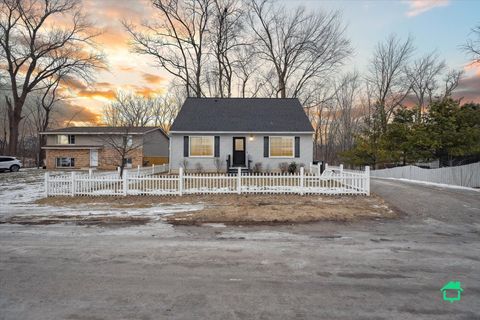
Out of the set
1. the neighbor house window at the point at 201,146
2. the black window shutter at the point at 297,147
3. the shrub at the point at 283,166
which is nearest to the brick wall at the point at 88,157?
the neighbor house window at the point at 201,146

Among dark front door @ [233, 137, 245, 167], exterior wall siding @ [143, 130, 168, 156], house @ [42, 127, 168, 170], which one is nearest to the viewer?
dark front door @ [233, 137, 245, 167]

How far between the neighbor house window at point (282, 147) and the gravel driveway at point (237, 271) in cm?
1258

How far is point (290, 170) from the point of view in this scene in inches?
747

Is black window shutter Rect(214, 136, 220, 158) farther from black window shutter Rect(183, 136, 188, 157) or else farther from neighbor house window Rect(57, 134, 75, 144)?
neighbor house window Rect(57, 134, 75, 144)

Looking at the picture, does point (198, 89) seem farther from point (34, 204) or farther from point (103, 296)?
point (103, 296)

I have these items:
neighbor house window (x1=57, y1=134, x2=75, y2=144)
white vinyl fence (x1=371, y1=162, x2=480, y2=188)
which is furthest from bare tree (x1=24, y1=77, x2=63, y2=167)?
white vinyl fence (x1=371, y1=162, x2=480, y2=188)

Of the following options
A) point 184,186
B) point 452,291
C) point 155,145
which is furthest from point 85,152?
point 452,291

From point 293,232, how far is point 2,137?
6408cm

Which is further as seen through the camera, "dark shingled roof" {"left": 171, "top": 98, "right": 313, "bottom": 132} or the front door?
the front door

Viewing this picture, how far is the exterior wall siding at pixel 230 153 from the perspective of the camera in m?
19.8

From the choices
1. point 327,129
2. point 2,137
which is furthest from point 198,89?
point 2,137

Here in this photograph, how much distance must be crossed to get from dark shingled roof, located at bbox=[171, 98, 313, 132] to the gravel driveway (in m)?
13.3

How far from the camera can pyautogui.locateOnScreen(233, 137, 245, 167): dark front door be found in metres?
20.2

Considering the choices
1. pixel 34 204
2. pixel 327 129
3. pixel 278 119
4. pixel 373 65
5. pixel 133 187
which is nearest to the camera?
Result: pixel 34 204
